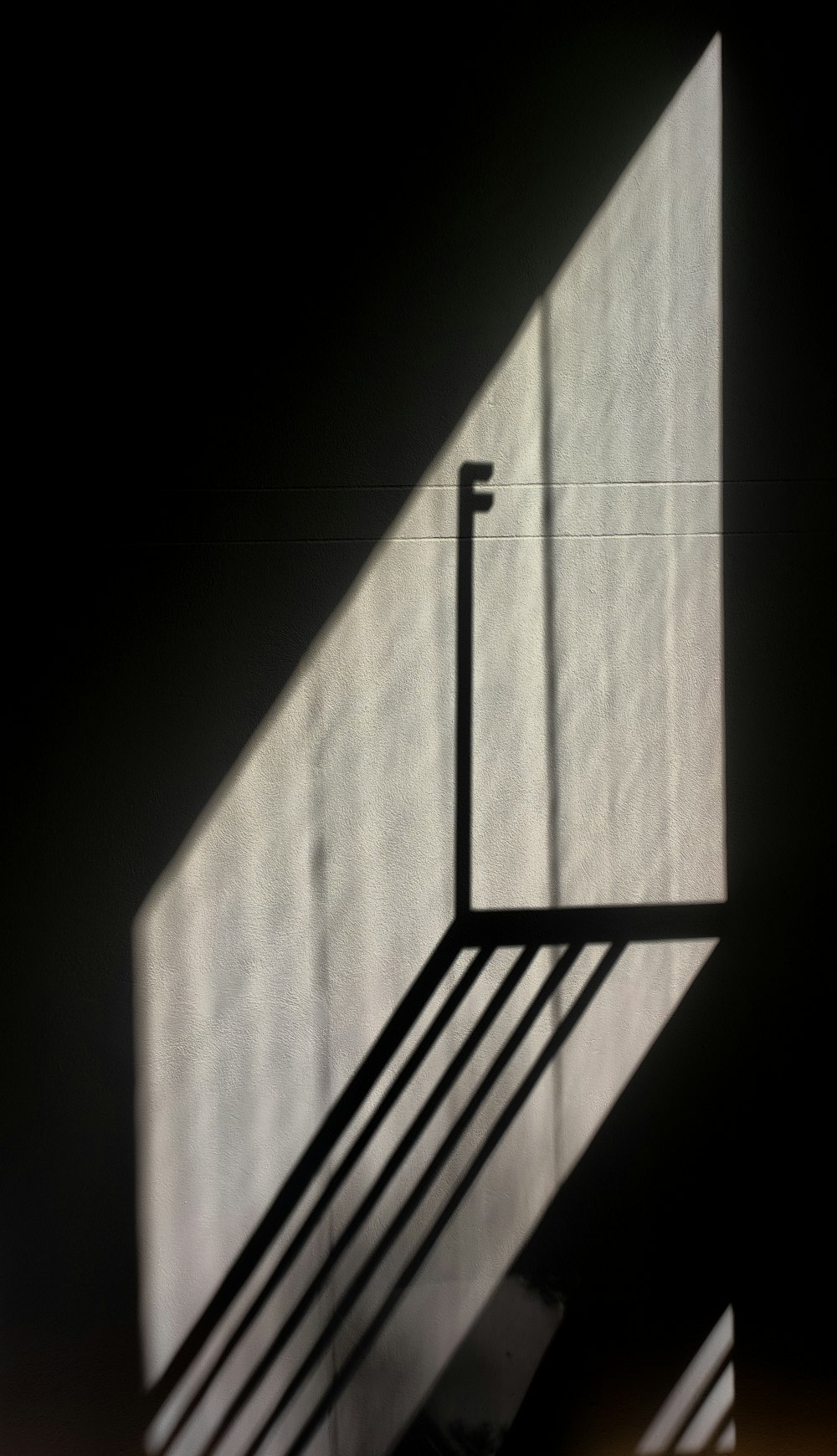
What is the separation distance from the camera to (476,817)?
243 centimetres

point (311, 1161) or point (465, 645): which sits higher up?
point (465, 645)

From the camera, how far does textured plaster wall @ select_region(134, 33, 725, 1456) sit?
2.38m

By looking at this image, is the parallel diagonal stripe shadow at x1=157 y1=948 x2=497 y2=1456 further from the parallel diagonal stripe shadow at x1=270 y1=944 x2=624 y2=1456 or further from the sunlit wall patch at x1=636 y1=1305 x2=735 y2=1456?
the sunlit wall patch at x1=636 y1=1305 x2=735 y2=1456

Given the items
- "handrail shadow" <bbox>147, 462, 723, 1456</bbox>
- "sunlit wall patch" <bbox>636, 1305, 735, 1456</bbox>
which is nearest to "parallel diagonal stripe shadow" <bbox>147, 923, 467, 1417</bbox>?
"handrail shadow" <bbox>147, 462, 723, 1456</bbox>

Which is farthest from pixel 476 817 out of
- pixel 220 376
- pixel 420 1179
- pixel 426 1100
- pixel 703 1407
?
pixel 703 1407

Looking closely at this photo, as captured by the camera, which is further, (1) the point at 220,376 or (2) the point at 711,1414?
(2) the point at 711,1414

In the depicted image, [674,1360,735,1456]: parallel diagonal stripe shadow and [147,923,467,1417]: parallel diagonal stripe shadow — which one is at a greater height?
[147,923,467,1417]: parallel diagonal stripe shadow

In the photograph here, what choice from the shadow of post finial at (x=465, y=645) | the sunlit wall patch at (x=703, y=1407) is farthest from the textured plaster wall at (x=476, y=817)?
the sunlit wall patch at (x=703, y=1407)

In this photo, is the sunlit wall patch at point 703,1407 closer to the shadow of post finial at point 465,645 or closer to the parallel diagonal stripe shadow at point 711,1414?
the parallel diagonal stripe shadow at point 711,1414

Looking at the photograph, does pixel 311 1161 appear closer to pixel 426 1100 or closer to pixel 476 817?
pixel 426 1100

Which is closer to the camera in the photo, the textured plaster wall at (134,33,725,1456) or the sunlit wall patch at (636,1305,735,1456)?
the textured plaster wall at (134,33,725,1456)

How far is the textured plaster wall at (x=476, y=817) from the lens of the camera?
2379 mm

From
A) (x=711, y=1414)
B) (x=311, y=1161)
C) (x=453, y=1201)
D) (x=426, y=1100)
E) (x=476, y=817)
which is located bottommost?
(x=711, y=1414)

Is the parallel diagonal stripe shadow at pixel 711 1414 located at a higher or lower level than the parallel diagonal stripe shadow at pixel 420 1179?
lower
